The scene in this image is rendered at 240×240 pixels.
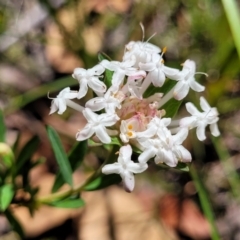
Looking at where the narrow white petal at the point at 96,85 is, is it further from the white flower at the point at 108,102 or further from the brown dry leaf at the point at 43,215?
the brown dry leaf at the point at 43,215

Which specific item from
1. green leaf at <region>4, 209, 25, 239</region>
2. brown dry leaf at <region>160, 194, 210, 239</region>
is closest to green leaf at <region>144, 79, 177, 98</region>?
green leaf at <region>4, 209, 25, 239</region>

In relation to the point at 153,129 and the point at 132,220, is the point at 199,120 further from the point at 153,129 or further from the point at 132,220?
the point at 132,220

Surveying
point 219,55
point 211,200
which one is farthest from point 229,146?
point 219,55

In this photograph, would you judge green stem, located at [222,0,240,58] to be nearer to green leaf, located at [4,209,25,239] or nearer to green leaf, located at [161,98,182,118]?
green leaf, located at [161,98,182,118]

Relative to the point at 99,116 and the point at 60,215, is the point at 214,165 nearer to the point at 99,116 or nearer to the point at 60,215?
the point at 60,215

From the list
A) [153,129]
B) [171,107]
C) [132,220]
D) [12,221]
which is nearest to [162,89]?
[171,107]
